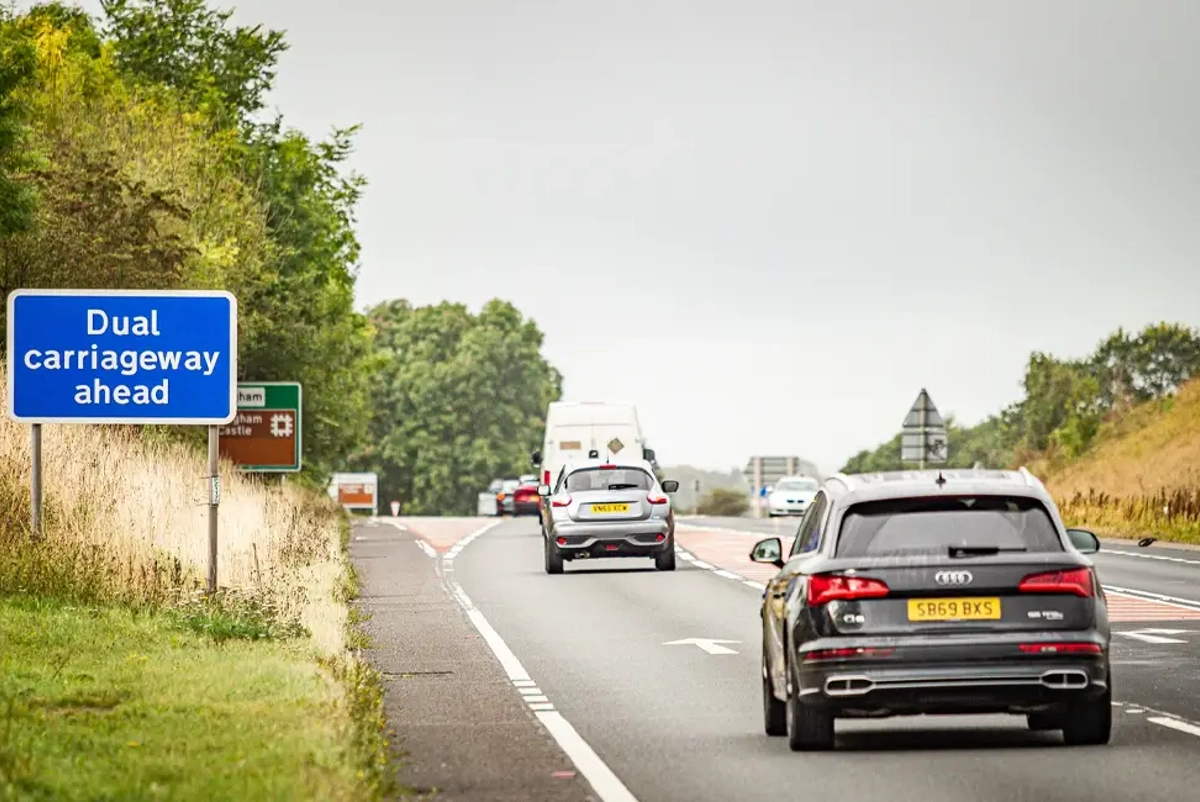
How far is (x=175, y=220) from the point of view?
149 feet

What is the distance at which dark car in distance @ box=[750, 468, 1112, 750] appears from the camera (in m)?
13.2

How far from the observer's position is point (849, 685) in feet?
43.5

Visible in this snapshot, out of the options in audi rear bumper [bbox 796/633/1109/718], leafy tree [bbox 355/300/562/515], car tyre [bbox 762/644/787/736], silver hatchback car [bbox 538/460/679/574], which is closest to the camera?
audi rear bumper [bbox 796/633/1109/718]

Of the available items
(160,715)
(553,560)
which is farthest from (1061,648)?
(553,560)

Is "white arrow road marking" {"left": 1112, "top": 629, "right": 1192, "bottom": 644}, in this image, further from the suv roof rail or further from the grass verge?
the suv roof rail

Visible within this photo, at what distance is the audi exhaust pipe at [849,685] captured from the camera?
43.4 ft

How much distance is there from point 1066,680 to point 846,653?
45.4 inches

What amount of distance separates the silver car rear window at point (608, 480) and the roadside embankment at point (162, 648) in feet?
12.5

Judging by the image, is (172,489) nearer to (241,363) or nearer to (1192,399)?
(241,363)

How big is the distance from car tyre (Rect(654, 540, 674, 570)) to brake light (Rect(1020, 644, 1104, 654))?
2385cm

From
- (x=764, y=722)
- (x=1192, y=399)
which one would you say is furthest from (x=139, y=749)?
(x=1192, y=399)

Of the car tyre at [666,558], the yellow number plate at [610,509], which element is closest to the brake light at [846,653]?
the yellow number plate at [610,509]

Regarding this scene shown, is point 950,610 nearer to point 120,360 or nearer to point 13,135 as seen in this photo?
point 120,360

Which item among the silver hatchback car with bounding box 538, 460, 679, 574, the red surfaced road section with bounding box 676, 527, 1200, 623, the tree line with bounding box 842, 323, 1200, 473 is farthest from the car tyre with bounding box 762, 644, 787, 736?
the tree line with bounding box 842, 323, 1200, 473
